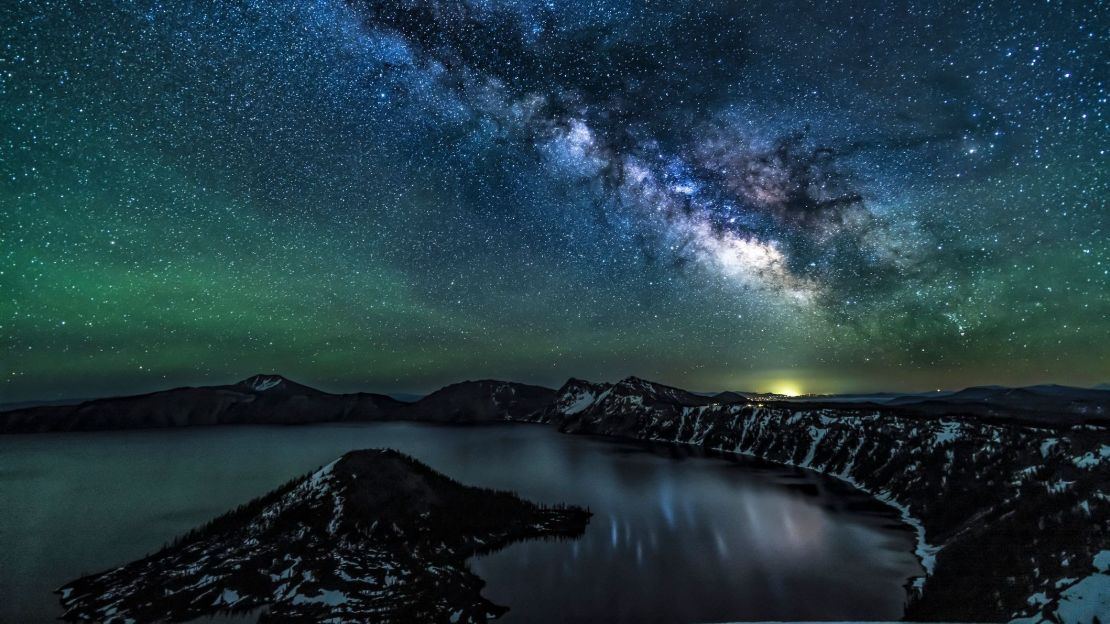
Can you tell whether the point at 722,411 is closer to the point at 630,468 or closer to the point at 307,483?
the point at 630,468

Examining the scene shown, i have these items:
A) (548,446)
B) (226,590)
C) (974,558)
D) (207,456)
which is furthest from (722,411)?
(207,456)

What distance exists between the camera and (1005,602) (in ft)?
76.8

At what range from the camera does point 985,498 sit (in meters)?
45.1

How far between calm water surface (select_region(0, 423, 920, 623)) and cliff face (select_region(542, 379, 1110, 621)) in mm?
3745

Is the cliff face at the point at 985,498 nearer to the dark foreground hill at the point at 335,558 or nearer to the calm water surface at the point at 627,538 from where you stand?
the calm water surface at the point at 627,538

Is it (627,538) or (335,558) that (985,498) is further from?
(335,558)

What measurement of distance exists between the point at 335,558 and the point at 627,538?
30.9m

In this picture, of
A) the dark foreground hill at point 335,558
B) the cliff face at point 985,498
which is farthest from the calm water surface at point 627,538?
the cliff face at point 985,498

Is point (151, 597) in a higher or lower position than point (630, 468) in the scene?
higher

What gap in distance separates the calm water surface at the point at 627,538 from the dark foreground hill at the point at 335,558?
10.9 feet

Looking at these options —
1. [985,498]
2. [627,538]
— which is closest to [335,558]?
[627,538]

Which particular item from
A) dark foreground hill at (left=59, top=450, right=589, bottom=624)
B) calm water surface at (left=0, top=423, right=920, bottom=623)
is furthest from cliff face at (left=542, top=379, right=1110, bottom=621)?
dark foreground hill at (left=59, top=450, right=589, bottom=624)

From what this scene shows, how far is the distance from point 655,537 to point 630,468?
59592 mm

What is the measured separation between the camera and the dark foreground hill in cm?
3008
